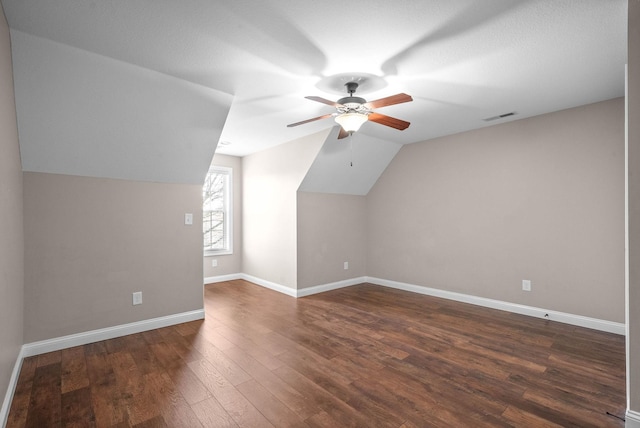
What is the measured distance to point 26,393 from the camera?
2146 mm

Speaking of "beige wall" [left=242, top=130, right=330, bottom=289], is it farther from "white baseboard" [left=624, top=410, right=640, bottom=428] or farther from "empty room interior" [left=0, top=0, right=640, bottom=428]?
"white baseboard" [left=624, top=410, right=640, bottom=428]

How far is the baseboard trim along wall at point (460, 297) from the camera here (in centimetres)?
328

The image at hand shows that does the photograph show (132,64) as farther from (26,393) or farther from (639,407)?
(639,407)

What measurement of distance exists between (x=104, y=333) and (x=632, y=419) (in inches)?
160

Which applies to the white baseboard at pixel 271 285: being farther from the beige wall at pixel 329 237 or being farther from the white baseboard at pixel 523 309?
the white baseboard at pixel 523 309

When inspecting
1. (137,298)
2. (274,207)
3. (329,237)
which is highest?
(274,207)

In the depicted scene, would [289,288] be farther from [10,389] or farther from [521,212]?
[521,212]

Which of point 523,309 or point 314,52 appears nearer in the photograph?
point 314,52

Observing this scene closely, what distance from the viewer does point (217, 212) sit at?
5703 millimetres

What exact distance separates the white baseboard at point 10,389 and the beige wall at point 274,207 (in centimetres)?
297

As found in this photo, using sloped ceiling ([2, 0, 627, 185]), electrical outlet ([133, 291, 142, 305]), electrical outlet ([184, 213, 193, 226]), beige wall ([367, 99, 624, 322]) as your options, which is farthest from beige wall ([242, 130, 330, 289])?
electrical outlet ([133, 291, 142, 305])

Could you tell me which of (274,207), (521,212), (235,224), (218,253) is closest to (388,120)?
(521,212)

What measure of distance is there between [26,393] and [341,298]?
3.37 m

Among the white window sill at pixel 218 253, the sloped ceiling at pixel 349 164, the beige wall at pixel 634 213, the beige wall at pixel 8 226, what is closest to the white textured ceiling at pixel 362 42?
the beige wall at pixel 634 213
